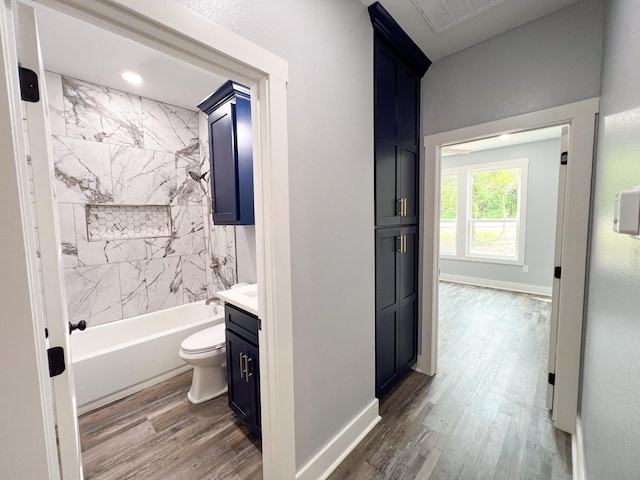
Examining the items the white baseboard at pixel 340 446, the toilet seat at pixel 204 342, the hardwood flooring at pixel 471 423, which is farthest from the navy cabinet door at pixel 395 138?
the toilet seat at pixel 204 342

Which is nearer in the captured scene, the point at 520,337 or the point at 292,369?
the point at 292,369

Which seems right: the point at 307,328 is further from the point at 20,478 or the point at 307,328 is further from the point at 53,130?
the point at 53,130

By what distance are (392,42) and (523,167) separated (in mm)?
4415

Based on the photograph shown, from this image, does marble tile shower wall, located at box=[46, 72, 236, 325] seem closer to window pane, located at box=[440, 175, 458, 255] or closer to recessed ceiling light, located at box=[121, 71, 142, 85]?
recessed ceiling light, located at box=[121, 71, 142, 85]

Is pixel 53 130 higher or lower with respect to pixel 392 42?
lower

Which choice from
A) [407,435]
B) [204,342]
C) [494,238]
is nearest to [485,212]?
[494,238]

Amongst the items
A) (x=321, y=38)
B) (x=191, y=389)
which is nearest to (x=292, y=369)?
(x=191, y=389)

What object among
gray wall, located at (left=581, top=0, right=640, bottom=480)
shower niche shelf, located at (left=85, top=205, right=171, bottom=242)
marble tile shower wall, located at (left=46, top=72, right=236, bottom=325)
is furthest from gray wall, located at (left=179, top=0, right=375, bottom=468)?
shower niche shelf, located at (left=85, top=205, right=171, bottom=242)

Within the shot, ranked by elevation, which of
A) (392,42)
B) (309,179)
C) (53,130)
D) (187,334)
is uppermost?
(392,42)

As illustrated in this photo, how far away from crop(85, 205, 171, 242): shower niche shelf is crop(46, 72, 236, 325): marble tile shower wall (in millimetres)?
59

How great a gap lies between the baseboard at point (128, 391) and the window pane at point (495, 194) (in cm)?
578

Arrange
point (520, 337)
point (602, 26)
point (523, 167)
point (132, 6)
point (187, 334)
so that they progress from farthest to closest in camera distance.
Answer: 1. point (523, 167)
2. point (520, 337)
3. point (187, 334)
4. point (602, 26)
5. point (132, 6)

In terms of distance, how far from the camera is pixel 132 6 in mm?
781

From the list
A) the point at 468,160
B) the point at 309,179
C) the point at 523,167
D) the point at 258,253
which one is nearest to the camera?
the point at 258,253
